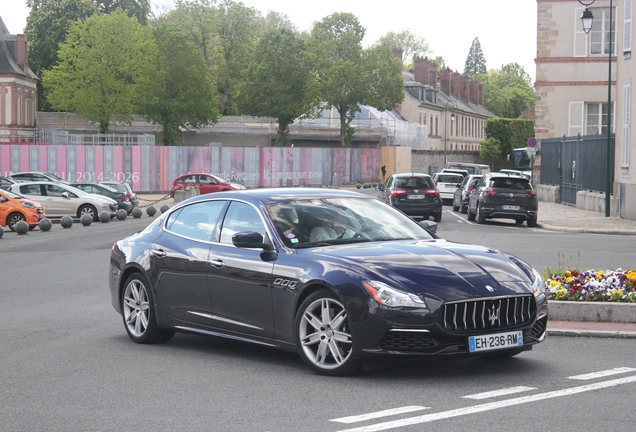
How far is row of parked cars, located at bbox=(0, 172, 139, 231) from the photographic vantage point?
3025 centimetres

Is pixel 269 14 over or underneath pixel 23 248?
over

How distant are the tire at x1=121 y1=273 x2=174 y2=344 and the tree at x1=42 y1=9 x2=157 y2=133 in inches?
2687

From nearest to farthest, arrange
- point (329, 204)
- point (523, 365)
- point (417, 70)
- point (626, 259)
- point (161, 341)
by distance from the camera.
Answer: point (523, 365) → point (329, 204) → point (161, 341) → point (626, 259) → point (417, 70)

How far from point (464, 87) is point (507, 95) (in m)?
24.3

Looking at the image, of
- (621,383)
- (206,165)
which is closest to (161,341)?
(621,383)

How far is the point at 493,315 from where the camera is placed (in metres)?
7.48

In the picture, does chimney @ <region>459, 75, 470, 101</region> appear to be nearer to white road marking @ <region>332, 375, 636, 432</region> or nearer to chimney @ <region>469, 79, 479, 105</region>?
chimney @ <region>469, 79, 479, 105</region>

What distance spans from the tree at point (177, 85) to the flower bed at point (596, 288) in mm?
71985

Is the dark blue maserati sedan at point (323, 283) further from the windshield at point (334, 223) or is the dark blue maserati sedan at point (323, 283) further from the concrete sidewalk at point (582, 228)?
the concrete sidewalk at point (582, 228)

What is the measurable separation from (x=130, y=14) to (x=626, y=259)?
274 feet

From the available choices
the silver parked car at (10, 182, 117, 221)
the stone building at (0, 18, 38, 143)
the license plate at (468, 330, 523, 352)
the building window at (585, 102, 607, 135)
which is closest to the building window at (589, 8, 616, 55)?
the building window at (585, 102, 607, 135)

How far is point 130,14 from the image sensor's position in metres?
96.2

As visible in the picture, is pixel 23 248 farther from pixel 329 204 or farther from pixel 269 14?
pixel 269 14

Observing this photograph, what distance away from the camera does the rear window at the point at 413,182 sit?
108ft
